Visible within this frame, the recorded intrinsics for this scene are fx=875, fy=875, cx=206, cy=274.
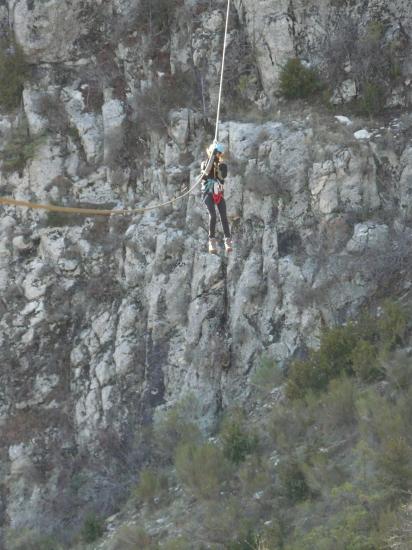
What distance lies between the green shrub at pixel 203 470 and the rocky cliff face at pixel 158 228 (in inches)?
68.6

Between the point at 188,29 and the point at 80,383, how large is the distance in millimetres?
7925

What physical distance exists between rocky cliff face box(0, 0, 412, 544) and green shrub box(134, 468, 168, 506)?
1.11 metres

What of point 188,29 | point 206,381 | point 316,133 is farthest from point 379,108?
point 206,381

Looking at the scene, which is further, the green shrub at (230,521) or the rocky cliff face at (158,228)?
the rocky cliff face at (158,228)

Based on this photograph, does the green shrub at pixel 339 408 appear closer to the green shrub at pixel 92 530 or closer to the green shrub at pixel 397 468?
the green shrub at pixel 397 468

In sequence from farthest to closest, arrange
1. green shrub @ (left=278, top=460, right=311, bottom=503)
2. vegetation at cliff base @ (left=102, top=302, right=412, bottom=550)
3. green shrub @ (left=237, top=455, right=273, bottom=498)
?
green shrub @ (left=237, top=455, right=273, bottom=498) → green shrub @ (left=278, top=460, right=311, bottom=503) → vegetation at cliff base @ (left=102, top=302, right=412, bottom=550)

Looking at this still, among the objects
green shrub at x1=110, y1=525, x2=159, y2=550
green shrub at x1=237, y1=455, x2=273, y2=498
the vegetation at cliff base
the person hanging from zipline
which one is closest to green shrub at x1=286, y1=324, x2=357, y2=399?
the vegetation at cliff base

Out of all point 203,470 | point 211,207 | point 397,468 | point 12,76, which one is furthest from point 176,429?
point 12,76

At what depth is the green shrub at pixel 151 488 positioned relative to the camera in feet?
46.6

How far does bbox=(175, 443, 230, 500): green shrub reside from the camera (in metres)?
12.9

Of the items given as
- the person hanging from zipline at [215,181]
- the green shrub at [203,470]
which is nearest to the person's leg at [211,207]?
the person hanging from zipline at [215,181]

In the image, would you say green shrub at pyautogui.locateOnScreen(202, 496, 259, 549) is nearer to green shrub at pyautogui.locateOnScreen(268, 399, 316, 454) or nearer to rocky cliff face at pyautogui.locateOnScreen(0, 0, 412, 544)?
green shrub at pyautogui.locateOnScreen(268, 399, 316, 454)

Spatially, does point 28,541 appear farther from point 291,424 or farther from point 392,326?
point 392,326

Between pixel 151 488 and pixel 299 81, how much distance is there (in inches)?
324
